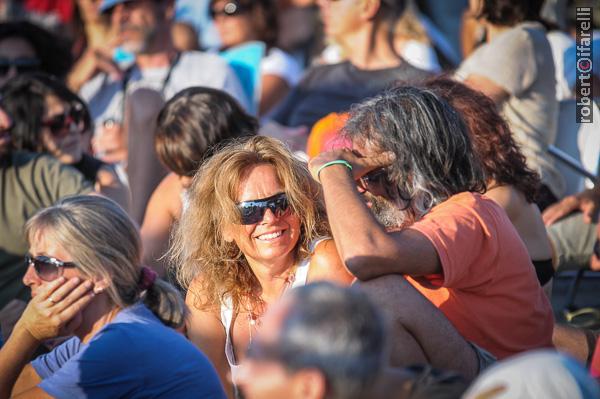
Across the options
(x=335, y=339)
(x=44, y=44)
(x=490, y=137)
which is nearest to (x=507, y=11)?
(x=490, y=137)

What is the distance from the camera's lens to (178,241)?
3875 millimetres

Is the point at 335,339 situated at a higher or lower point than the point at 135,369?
higher

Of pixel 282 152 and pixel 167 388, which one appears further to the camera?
pixel 282 152

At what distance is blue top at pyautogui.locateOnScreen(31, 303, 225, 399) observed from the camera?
312 cm

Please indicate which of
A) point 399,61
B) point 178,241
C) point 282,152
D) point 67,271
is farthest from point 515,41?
point 67,271

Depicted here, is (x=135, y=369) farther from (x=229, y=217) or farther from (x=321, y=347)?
(x=321, y=347)

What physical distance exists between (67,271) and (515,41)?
261 centimetres

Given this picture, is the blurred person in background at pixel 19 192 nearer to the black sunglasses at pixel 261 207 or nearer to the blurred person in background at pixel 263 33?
the black sunglasses at pixel 261 207

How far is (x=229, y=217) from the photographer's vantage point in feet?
11.6

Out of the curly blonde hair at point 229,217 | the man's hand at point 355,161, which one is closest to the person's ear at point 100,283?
the curly blonde hair at point 229,217

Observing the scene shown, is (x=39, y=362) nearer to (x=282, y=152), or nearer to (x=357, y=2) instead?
(x=282, y=152)

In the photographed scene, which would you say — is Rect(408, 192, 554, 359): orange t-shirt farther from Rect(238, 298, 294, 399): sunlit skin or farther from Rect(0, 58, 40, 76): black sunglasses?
Rect(0, 58, 40, 76): black sunglasses

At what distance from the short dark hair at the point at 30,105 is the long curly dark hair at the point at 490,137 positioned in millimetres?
2494

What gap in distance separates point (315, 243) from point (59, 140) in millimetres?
2511
